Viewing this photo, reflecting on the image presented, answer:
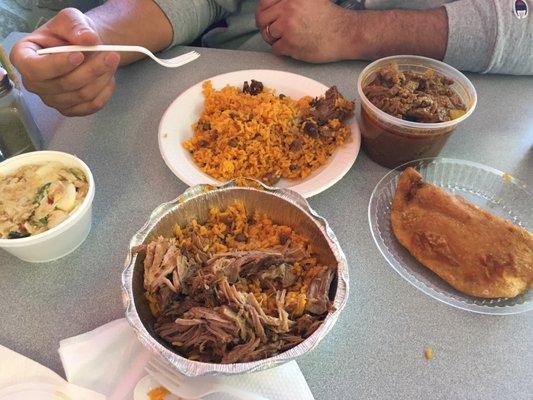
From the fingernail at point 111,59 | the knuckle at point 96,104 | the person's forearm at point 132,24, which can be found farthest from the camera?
the person's forearm at point 132,24

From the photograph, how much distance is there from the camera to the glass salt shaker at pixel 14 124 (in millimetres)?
996

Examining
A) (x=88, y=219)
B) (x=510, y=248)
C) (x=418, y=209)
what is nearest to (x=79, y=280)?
(x=88, y=219)

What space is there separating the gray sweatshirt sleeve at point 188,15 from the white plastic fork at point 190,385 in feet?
3.95

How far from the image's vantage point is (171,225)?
85 centimetres

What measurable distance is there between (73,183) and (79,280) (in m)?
0.22

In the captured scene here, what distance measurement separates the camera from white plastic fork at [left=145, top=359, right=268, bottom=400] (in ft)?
2.29

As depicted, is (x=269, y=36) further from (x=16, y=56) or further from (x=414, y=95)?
(x=16, y=56)

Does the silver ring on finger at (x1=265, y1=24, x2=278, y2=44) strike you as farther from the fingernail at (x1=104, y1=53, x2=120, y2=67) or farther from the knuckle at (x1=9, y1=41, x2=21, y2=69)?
the knuckle at (x1=9, y1=41, x2=21, y2=69)

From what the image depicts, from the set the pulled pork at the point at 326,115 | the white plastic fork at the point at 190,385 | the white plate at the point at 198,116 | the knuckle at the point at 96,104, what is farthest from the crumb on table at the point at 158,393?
the knuckle at the point at 96,104

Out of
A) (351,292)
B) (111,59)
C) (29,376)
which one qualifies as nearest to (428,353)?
(351,292)

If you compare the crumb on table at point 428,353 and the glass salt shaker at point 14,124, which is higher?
the glass salt shaker at point 14,124

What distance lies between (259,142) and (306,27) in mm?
521

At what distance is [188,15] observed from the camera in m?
1.53

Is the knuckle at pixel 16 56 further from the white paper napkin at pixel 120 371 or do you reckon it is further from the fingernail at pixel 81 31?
the white paper napkin at pixel 120 371
